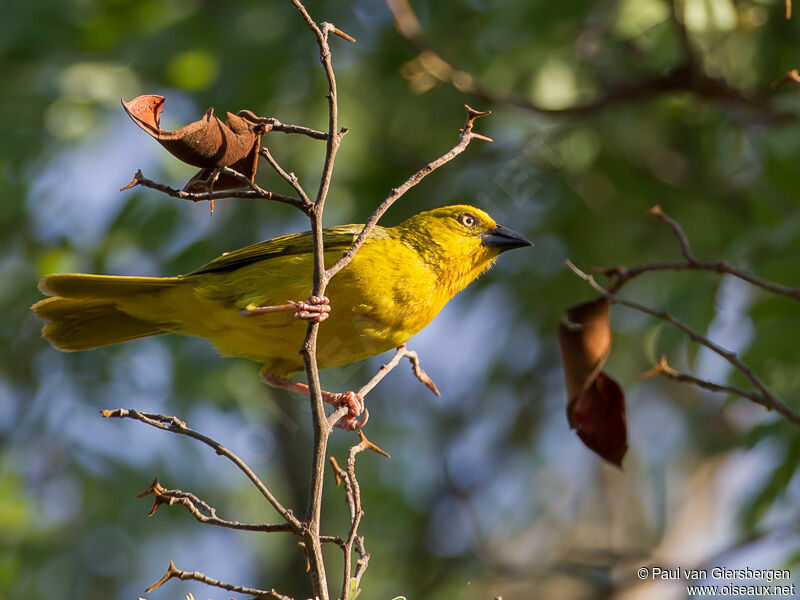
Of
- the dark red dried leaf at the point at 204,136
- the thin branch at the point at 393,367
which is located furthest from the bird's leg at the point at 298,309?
the dark red dried leaf at the point at 204,136

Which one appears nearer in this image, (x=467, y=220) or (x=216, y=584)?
(x=216, y=584)

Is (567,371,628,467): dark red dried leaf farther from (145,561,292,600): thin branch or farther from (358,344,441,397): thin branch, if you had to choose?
(145,561,292,600): thin branch

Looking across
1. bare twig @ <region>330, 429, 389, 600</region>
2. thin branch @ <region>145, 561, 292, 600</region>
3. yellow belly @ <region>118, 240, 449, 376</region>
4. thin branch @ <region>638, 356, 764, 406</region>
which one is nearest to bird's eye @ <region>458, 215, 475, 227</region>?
yellow belly @ <region>118, 240, 449, 376</region>

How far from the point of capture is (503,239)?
14.4 ft

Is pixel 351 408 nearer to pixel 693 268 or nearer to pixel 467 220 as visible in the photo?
pixel 693 268

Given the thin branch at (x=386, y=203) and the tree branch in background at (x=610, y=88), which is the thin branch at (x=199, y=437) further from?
the tree branch in background at (x=610, y=88)

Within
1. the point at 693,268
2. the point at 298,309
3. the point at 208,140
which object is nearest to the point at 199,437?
the point at 208,140

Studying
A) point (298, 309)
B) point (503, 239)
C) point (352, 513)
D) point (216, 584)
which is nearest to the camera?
point (216, 584)

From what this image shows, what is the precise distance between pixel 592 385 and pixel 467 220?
1778mm

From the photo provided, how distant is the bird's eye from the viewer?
4.45 meters

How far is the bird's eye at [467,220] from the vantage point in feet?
14.6

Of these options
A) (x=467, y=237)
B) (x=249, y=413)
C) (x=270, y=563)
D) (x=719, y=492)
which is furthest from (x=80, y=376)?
(x=719, y=492)

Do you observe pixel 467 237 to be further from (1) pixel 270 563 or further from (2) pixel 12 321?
(1) pixel 270 563

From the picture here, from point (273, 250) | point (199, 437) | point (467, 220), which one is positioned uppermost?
point (467, 220)
